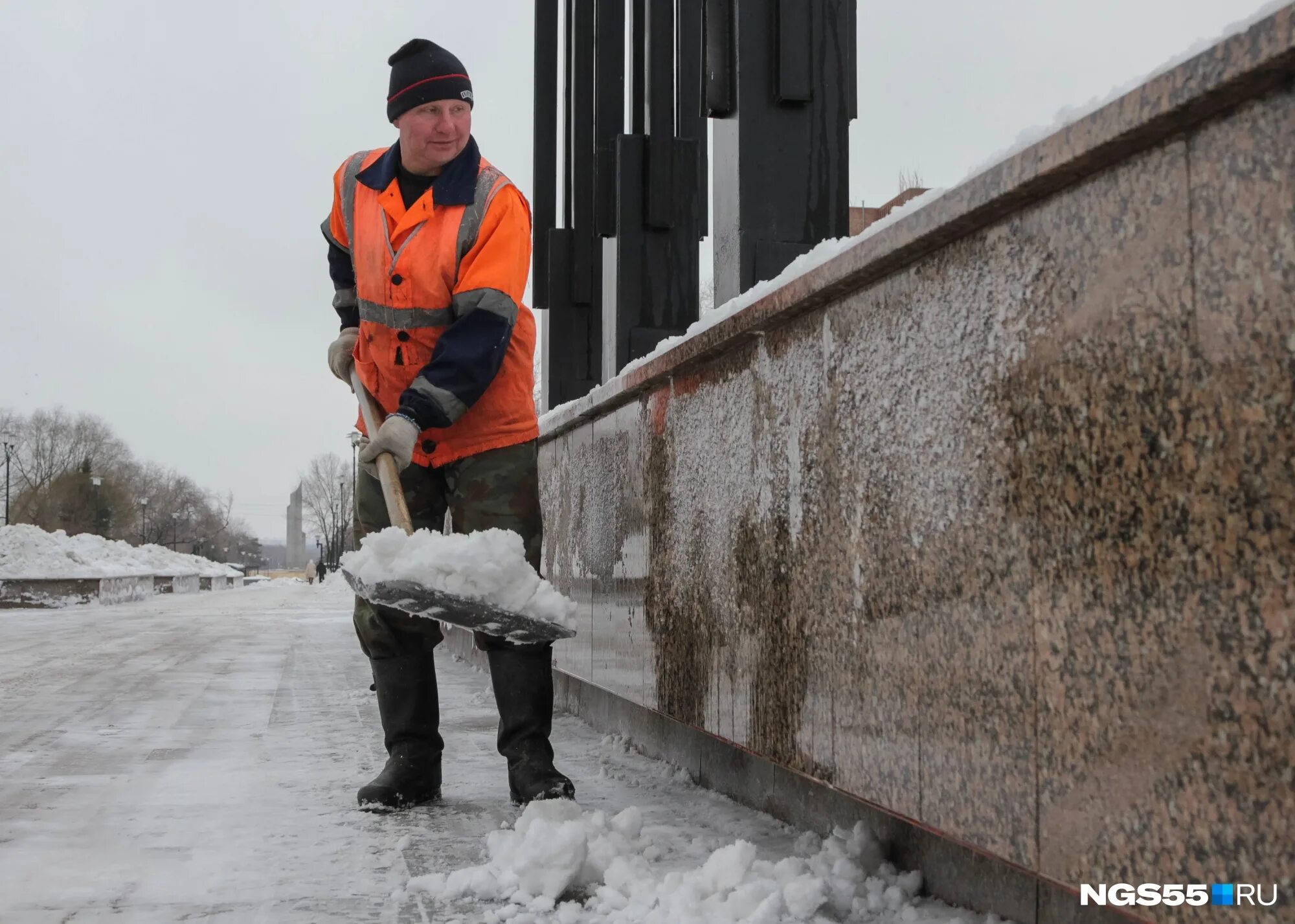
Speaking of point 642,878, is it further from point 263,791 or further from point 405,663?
point 263,791

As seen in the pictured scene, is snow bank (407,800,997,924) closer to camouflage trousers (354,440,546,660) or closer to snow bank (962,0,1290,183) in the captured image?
camouflage trousers (354,440,546,660)

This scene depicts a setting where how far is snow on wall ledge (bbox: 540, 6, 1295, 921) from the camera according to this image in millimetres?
1259

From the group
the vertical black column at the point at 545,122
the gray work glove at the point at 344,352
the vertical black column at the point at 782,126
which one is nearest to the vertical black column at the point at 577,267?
the vertical black column at the point at 545,122

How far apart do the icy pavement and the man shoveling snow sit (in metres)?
0.24

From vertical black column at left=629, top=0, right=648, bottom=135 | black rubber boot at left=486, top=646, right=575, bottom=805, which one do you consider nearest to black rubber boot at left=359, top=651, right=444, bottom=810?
black rubber boot at left=486, top=646, right=575, bottom=805

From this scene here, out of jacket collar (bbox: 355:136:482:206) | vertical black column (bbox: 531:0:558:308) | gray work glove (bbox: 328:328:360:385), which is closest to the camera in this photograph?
jacket collar (bbox: 355:136:482:206)

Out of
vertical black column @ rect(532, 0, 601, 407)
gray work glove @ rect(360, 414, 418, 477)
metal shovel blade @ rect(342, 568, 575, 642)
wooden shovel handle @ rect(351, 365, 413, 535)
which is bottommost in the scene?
metal shovel blade @ rect(342, 568, 575, 642)

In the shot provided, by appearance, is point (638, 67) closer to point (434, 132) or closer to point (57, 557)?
point (434, 132)

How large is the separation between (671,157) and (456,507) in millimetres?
3461

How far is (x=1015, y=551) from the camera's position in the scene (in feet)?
5.58

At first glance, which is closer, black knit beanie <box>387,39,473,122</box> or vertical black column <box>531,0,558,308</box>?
black knit beanie <box>387,39,473,122</box>

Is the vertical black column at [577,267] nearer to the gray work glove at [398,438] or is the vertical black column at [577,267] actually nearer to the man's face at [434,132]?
the man's face at [434,132]

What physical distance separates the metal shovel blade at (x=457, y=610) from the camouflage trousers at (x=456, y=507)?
27cm

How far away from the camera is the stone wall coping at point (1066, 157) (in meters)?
1.24
